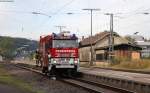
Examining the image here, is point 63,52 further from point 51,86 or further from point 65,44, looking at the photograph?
point 51,86

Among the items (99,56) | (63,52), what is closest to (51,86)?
(63,52)

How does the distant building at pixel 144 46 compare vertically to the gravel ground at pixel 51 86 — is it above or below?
above

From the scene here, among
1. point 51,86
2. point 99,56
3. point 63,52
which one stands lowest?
point 51,86


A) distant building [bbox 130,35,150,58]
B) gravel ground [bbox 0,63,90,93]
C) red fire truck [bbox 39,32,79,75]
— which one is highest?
distant building [bbox 130,35,150,58]

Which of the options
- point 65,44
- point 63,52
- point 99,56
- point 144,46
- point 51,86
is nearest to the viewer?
point 51,86

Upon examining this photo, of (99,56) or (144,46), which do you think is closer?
(99,56)

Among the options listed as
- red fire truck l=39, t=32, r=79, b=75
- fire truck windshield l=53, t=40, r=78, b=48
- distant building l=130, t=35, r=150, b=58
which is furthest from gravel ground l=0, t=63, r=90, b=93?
distant building l=130, t=35, r=150, b=58

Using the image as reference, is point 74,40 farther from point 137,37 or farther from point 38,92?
point 137,37

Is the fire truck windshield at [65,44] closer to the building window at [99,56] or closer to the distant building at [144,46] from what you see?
the building window at [99,56]

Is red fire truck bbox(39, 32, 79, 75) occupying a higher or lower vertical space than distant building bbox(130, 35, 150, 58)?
lower

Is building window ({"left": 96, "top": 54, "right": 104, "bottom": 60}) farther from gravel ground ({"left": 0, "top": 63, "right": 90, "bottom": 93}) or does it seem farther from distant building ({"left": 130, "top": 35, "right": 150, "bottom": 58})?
gravel ground ({"left": 0, "top": 63, "right": 90, "bottom": 93})

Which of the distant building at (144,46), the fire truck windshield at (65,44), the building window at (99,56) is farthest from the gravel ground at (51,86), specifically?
the distant building at (144,46)

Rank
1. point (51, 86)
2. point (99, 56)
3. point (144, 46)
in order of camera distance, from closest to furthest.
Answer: point (51, 86) → point (99, 56) → point (144, 46)

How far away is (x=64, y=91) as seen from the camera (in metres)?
24.8
